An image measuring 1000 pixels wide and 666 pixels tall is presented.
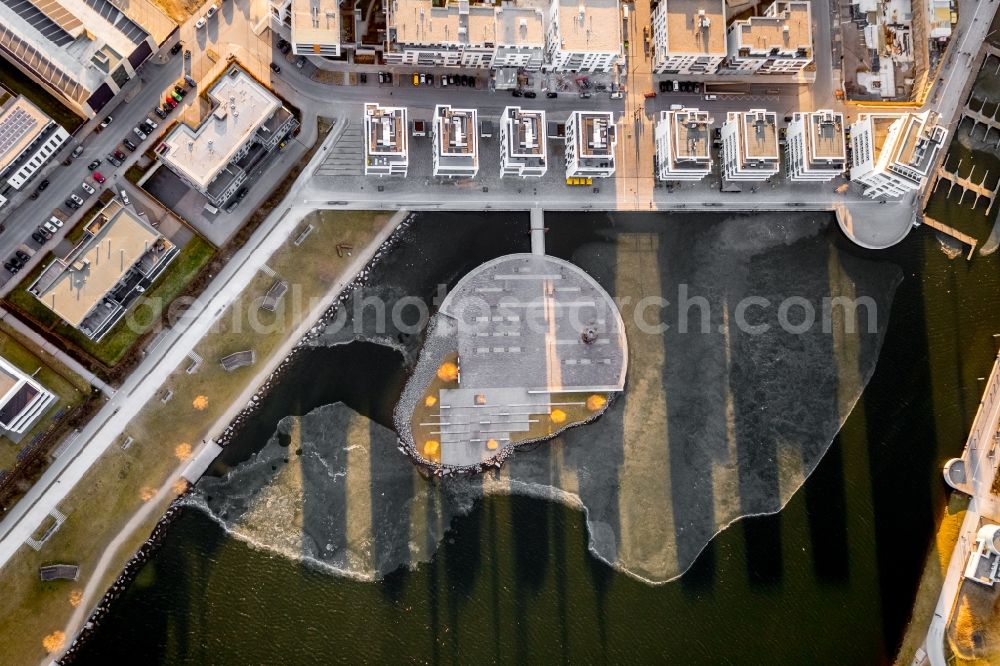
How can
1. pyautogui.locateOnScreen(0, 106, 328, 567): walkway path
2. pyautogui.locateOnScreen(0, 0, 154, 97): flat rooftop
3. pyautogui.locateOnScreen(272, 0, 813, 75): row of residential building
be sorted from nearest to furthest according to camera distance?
1. pyautogui.locateOnScreen(0, 0, 154, 97): flat rooftop
2. pyautogui.locateOnScreen(0, 106, 328, 567): walkway path
3. pyautogui.locateOnScreen(272, 0, 813, 75): row of residential building

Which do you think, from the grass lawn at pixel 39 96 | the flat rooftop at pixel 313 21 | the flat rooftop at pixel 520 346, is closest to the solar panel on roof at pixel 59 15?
the grass lawn at pixel 39 96

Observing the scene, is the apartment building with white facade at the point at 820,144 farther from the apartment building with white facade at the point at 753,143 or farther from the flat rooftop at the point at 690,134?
the flat rooftop at the point at 690,134

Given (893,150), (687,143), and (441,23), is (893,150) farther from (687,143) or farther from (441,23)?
(441,23)

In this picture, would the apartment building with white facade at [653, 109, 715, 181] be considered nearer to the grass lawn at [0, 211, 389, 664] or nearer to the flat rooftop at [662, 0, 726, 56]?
the flat rooftop at [662, 0, 726, 56]

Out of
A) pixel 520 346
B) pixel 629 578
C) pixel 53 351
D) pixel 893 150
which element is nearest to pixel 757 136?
pixel 893 150

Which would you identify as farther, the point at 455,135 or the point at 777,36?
the point at 777,36

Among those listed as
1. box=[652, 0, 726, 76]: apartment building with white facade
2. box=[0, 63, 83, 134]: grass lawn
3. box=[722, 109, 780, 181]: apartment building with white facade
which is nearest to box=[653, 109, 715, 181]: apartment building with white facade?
box=[722, 109, 780, 181]: apartment building with white facade
